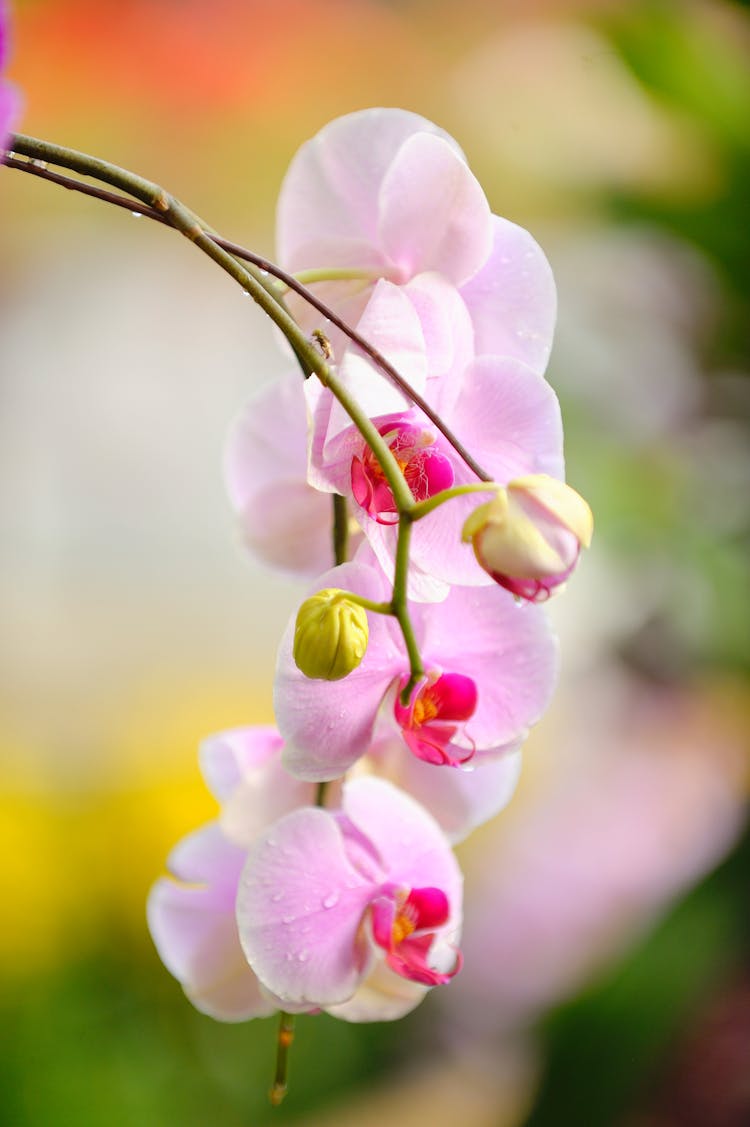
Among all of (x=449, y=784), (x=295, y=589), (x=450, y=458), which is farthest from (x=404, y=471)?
(x=295, y=589)

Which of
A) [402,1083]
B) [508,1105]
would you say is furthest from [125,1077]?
[508,1105]

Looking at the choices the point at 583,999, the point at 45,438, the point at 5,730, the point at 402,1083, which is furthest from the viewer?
the point at 45,438

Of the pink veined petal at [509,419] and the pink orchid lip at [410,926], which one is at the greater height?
the pink veined petal at [509,419]

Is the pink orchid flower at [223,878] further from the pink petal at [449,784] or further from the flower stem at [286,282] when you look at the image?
the flower stem at [286,282]

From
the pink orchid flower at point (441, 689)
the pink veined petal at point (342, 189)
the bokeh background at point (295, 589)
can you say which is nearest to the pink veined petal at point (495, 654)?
the pink orchid flower at point (441, 689)

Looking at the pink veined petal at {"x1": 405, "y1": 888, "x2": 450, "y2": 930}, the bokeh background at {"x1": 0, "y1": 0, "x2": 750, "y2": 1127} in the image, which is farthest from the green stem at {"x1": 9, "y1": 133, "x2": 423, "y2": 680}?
the bokeh background at {"x1": 0, "y1": 0, "x2": 750, "y2": 1127}

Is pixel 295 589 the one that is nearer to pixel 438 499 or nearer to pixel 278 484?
pixel 278 484

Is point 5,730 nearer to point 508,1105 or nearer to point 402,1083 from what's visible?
point 402,1083
